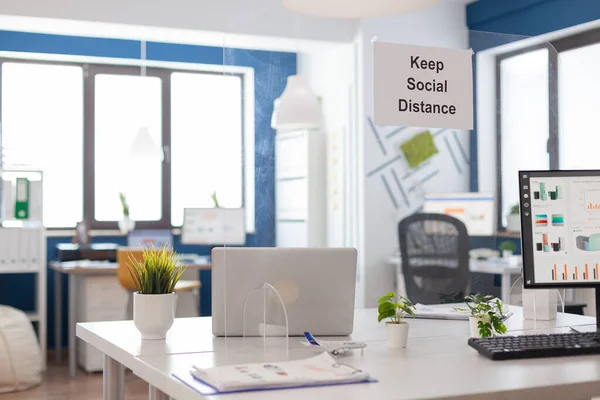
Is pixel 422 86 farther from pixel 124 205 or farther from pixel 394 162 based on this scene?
pixel 124 205

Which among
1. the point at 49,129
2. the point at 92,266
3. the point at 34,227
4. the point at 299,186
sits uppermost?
the point at 49,129

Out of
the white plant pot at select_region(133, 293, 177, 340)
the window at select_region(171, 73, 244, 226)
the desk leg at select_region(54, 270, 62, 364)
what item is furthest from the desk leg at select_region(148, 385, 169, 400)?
the window at select_region(171, 73, 244, 226)

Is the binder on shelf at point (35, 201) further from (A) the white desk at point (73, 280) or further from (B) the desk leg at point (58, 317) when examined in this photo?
(B) the desk leg at point (58, 317)

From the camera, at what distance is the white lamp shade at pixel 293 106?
224cm

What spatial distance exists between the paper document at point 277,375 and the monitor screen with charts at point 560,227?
77cm

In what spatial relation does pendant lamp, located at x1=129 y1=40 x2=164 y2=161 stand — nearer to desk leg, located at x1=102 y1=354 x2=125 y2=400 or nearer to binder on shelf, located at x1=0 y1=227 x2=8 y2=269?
binder on shelf, located at x1=0 y1=227 x2=8 y2=269

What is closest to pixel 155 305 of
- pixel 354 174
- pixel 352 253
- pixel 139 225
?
pixel 352 253

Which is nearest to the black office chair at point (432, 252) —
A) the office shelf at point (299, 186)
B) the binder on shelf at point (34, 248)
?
the office shelf at point (299, 186)

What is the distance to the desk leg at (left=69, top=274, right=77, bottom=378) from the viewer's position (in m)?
5.62

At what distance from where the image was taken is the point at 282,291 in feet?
7.16

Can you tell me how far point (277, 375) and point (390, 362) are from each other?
331mm

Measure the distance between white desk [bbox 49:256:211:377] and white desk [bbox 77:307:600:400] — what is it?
3426 millimetres

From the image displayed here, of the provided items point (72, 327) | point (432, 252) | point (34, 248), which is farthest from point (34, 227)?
point (432, 252)

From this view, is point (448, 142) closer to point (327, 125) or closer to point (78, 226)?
point (327, 125)
